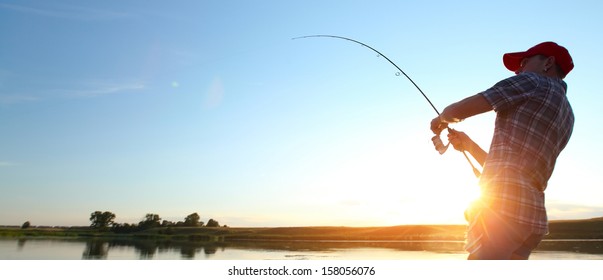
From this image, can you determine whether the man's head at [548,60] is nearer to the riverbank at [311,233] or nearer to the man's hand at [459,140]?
the man's hand at [459,140]

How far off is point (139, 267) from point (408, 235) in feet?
230

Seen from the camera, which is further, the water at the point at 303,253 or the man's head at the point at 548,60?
the water at the point at 303,253

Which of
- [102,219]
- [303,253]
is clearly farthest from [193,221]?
[303,253]

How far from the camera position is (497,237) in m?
2.10

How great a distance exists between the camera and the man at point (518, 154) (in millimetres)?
2127

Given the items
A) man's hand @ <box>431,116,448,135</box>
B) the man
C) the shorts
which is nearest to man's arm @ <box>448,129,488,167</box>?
man's hand @ <box>431,116,448,135</box>

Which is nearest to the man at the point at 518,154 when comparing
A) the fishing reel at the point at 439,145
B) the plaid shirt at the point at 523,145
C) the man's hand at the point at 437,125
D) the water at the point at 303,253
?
the plaid shirt at the point at 523,145

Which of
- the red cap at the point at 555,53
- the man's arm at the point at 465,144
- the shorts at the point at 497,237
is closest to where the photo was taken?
the shorts at the point at 497,237

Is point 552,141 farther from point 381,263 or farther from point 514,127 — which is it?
point 381,263

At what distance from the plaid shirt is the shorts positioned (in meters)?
0.04

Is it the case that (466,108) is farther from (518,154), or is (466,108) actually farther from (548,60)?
(548,60)

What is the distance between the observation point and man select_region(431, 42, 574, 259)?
213cm

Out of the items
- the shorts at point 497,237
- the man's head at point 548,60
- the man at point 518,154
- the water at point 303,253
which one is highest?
the man's head at point 548,60

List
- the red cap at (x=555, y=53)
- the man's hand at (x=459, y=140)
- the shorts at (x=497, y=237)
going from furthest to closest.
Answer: the man's hand at (x=459, y=140) → the red cap at (x=555, y=53) → the shorts at (x=497, y=237)
